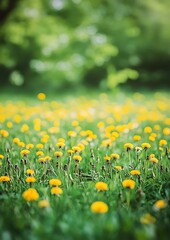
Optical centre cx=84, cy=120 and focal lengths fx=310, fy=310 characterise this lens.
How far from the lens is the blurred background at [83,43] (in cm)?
639

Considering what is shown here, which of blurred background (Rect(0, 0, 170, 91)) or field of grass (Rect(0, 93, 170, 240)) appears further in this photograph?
blurred background (Rect(0, 0, 170, 91))

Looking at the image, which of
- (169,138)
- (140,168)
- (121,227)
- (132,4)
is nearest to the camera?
(121,227)

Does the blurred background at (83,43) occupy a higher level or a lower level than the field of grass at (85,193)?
higher

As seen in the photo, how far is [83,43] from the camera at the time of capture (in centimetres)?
754

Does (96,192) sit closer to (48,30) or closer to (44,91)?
(48,30)

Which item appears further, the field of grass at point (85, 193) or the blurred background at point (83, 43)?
the blurred background at point (83, 43)

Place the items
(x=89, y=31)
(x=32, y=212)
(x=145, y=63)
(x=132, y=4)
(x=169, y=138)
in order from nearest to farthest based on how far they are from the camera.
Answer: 1. (x=32, y=212)
2. (x=169, y=138)
3. (x=89, y=31)
4. (x=132, y=4)
5. (x=145, y=63)

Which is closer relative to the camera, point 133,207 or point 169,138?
point 133,207

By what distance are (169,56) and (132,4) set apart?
5.65 ft

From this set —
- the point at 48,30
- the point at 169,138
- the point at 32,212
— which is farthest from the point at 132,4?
the point at 32,212

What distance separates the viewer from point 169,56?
26.2ft

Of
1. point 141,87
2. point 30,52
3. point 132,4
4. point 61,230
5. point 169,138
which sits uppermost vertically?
point 132,4

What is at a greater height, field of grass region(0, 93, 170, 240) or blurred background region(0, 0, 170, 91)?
blurred background region(0, 0, 170, 91)

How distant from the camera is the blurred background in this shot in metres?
6.39
